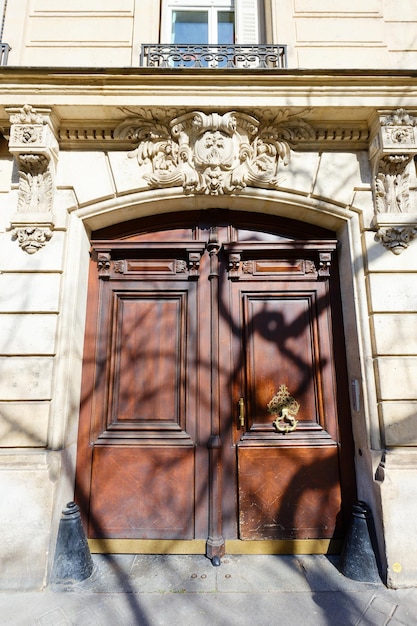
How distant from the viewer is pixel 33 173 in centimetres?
379

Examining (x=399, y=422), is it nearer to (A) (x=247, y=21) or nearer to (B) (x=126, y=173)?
(B) (x=126, y=173)

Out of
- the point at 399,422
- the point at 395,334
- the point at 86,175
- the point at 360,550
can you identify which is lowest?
Answer: the point at 360,550

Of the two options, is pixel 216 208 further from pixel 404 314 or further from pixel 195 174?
pixel 404 314

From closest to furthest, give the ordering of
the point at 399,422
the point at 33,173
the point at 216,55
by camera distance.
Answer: the point at 399,422 → the point at 33,173 → the point at 216,55

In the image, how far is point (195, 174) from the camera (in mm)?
3904

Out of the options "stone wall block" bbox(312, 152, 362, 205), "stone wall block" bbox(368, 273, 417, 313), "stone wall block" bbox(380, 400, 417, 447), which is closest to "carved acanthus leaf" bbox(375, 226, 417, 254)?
"stone wall block" bbox(368, 273, 417, 313)

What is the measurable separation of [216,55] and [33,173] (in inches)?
99.0

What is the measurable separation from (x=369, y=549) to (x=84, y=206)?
4.50 meters

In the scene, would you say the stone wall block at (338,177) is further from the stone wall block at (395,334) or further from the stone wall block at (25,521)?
the stone wall block at (25,521)

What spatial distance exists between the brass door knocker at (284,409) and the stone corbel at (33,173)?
305cm

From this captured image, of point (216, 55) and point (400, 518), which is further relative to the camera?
point (216, 55)

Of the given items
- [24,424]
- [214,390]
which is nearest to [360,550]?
[214,390]

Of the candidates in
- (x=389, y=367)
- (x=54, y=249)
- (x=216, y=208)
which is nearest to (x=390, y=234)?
(x=389, y=367)

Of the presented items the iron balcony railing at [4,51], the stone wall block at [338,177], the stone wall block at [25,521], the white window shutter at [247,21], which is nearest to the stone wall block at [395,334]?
the stone wall block at [338,177]
